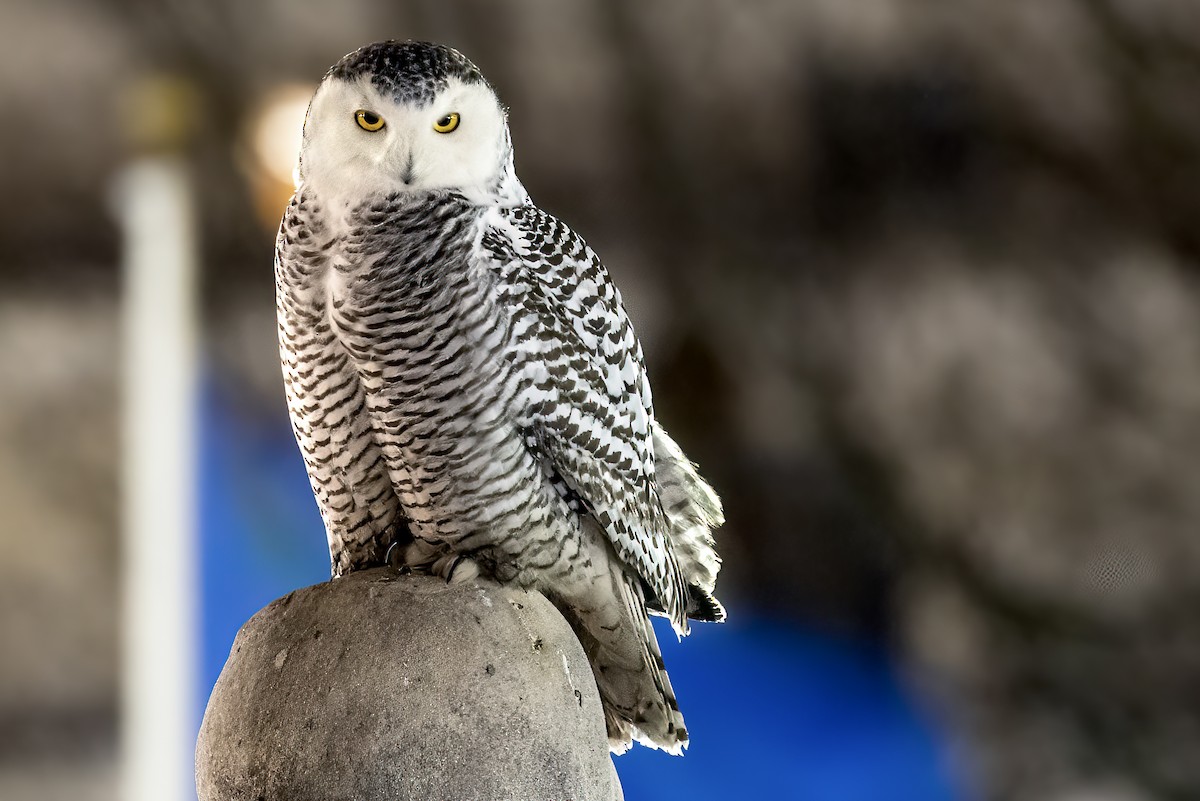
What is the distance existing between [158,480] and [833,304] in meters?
1.67

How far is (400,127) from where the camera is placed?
1.40 meters

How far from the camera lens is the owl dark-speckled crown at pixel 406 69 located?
54.5 inches

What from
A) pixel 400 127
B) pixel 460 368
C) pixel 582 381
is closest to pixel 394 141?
pixel 400 127

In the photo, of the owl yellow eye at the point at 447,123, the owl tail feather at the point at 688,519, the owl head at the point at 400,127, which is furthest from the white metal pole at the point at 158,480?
the owl yellow eye at the point at 447,123

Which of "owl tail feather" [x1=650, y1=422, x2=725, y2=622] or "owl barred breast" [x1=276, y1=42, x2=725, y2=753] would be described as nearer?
"owl barred breast" [x1=276, y1=42, x2=725, y2=753]

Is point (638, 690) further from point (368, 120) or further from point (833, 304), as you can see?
point (833, 304)

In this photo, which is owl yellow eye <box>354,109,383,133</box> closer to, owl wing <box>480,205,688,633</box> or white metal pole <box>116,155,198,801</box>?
owl wing <box>480,205,688,633</box>

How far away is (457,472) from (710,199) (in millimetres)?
1617

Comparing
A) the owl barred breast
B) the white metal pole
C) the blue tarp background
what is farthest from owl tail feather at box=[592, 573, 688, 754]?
the white metal pole

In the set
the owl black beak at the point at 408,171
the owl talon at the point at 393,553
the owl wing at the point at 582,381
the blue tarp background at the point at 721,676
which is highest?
the owl black beak at the point at 408,171

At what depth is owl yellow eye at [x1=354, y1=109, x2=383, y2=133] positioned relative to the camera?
4.63 ft

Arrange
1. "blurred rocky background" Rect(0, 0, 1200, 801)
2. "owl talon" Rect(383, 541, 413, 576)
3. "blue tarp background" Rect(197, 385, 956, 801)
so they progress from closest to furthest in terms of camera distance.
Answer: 1. "owl talon" Rect(383, 541, 413, 576)
2. "blue tarp background" Rect(197, 385, 956, 801)
3. "blurred rocky background" Rect(0, 0, 1200, 801)

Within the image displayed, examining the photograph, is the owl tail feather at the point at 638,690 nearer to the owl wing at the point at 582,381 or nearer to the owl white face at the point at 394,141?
the owl wing at the point at 582,381

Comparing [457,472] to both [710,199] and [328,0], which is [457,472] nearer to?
[710,199]
